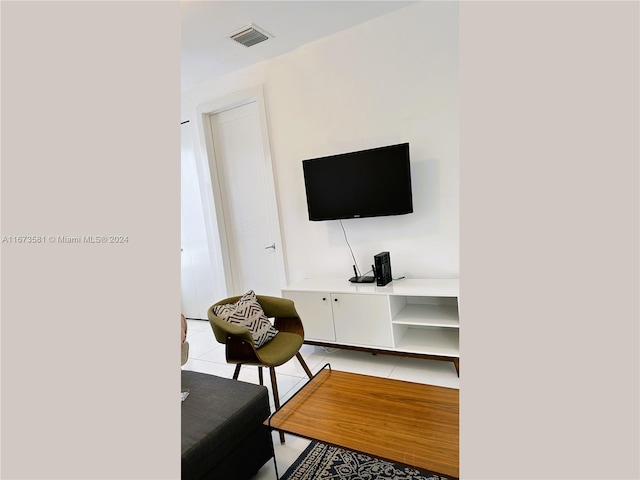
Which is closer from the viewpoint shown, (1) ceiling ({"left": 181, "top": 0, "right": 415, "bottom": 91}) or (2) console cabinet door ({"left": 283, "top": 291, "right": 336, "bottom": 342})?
(1) ceiling ({"left": 181, "top": 0, "right": 415, "bottom": 91})

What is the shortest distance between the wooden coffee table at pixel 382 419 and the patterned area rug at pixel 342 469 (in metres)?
0.23

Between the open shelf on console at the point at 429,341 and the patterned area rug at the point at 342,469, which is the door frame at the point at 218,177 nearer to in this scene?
the open shelf on console at the point at 429,341

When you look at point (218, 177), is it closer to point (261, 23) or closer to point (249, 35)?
point (249, 35)

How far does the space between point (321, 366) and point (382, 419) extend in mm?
1414

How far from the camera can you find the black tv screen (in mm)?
2766

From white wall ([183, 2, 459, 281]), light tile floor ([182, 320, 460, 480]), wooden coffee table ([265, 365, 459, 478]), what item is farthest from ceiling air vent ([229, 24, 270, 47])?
light tile floor ([182, 320, 460, 480])

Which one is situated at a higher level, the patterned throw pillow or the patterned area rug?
the patterned throw pillow

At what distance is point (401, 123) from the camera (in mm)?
2873

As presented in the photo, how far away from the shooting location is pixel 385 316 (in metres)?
2.68

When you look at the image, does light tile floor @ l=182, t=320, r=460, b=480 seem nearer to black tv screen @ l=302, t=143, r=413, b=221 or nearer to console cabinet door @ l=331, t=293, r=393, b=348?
console cabinet door @ l=331, t=293, r=393, b=348

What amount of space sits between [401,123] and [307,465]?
241 centimetres

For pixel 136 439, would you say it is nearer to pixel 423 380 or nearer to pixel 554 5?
pixel 554 5

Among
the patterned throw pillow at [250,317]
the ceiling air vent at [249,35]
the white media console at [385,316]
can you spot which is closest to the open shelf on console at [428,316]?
the white media console at [385,316]

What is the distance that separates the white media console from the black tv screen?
1.98 ft
